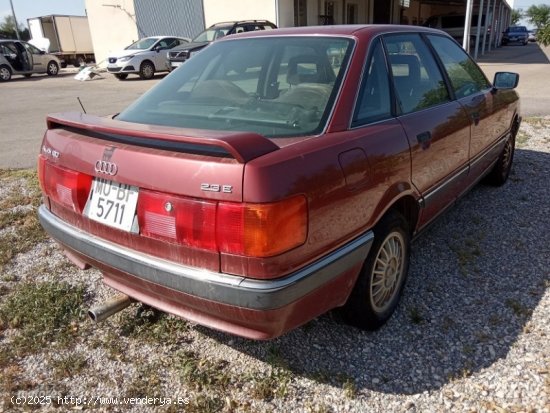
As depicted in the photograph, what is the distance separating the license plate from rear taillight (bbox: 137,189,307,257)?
0.14 metres

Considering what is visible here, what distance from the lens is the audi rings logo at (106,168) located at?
2059mm

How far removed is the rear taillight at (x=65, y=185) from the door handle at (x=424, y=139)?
1.80m

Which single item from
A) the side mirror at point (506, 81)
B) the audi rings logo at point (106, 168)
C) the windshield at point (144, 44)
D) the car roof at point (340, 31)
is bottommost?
the windshield at point (144, 44)

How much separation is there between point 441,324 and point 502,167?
2.68m

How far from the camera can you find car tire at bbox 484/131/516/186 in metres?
4.68

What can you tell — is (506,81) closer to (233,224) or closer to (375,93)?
(375,93)

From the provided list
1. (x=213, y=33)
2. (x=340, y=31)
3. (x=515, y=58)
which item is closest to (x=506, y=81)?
(x=340, y=31)

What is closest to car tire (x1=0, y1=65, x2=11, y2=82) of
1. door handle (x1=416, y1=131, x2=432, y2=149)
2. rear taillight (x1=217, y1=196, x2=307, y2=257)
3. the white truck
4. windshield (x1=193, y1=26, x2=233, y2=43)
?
windshield (x1=193, y1=26, x2=233, y2=43)

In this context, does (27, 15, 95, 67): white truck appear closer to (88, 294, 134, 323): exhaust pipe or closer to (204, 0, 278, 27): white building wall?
(204, 0, 278, 27): white building wall

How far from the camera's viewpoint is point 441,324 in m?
2.69

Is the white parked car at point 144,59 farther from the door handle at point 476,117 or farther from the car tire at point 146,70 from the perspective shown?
the door handle at point 476,117

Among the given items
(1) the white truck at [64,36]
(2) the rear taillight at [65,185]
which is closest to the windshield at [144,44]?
(1) the white truck at [64,36]

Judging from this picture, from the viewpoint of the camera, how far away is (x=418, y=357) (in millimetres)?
2432

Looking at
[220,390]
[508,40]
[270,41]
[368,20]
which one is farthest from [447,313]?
[508,40]
